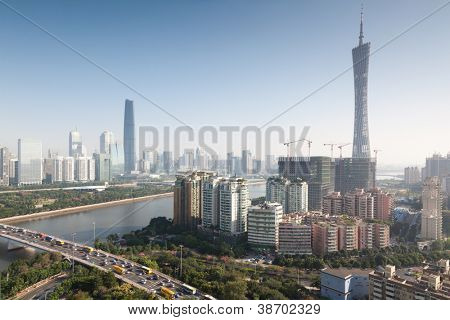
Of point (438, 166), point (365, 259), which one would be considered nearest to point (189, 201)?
point (365, 259)

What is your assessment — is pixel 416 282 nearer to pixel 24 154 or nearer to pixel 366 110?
pixel 366 110

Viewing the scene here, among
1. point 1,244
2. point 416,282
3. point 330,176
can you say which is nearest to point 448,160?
point 330,176

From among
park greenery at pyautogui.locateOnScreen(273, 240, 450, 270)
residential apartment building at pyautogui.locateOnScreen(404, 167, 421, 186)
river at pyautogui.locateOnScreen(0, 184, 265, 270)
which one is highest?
residential apartment building at pyautogui.locateOnScreen(404, 167, 421, 186)

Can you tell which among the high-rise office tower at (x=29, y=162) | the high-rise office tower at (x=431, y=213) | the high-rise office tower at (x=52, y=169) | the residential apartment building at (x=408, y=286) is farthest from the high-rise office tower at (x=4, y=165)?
the residential apartment building at (x=408, y=286)

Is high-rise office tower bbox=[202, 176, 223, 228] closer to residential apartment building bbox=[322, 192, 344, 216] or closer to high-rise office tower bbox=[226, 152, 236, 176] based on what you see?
high-rise office tower bbox=[226, 152, 236, 176]

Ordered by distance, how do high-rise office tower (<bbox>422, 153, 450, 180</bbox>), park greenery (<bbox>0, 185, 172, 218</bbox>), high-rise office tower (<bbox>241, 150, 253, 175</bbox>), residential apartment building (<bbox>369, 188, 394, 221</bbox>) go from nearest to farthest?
residential apartment building (<bbox>369, 188, 394, 221</bbox>) < high-rise office tower (<bbox>241, 150, 253, 175</bbox>) < park greenery (<bbox>0, 185, 172, 218</bbox>) < high-rise office tower (<bbox>422, 153, 450, 180</bbox>)

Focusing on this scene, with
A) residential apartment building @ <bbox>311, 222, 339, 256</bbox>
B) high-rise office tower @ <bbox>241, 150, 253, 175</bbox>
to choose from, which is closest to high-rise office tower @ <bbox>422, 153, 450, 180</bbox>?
high-rise office tower @ <bbox>241, 150, 253, 175</bbox>

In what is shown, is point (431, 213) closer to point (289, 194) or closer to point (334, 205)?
point (334, 205)
